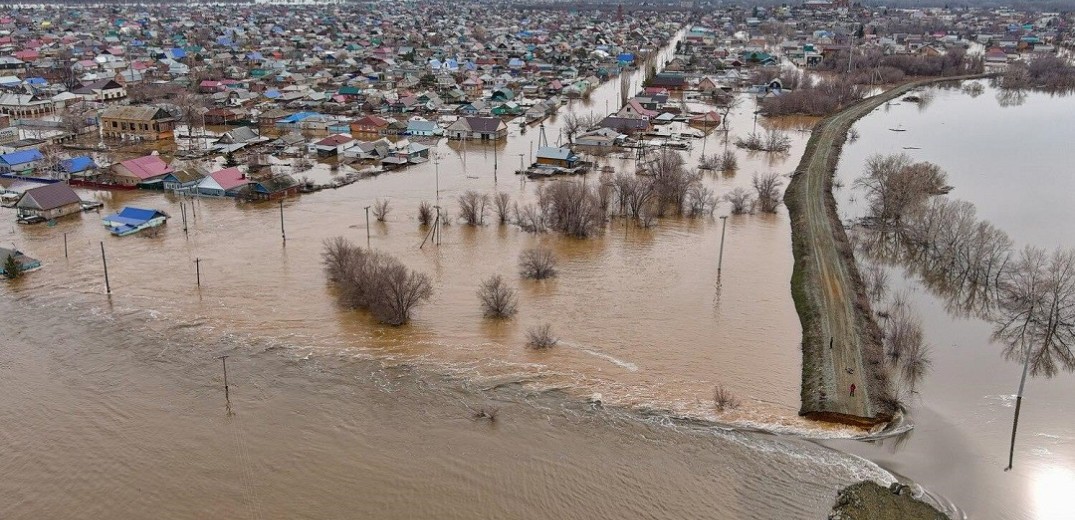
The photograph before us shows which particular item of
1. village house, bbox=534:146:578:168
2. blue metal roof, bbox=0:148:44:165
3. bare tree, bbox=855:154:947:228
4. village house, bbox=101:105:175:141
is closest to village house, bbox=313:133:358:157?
village house, bbox=101:105:175:141

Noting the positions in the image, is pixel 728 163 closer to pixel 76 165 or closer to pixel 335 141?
pixel 335 141

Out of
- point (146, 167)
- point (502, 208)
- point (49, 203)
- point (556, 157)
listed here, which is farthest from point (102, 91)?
point (502, 208)

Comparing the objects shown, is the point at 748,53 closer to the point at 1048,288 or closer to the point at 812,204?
the point at 812,204

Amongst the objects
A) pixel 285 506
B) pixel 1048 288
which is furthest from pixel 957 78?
pixel 285 506

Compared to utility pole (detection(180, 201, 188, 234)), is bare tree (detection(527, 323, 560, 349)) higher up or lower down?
lower down

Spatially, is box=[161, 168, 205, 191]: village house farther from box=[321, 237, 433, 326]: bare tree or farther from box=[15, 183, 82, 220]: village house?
box=[321, 237, 433, 326]: bare tree
